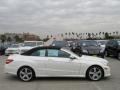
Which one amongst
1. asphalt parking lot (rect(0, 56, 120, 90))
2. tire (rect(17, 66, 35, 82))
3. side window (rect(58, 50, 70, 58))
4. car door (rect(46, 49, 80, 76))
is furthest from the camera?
side window (rect(58, 50, 70, 58))

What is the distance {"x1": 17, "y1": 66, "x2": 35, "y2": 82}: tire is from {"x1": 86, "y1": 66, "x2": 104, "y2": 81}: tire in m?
2.23

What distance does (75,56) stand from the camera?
1063 centimetres

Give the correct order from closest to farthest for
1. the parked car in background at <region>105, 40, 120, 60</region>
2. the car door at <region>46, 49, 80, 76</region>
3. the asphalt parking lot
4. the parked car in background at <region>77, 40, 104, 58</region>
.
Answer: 1. the asphalt parking lot
2. the car door at <region>46, 49, 80, 76</region>
3. the parked car in background at <region>77, 40, 104, 58</region>
4. the parked car in background at <region>105, 40, 120, 60</region>

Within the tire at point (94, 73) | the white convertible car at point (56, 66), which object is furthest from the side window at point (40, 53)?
the tire at point (94, 73)

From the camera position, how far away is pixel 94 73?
10.6m

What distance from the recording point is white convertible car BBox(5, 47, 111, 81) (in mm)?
10453

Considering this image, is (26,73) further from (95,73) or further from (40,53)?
(95,73)

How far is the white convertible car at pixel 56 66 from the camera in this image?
10453 mm

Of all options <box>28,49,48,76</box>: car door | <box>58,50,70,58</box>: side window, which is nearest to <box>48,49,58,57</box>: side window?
<box>58,50,70,58</box>: side window

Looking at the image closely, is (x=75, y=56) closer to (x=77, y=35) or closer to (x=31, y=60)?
(x=31, y=60)

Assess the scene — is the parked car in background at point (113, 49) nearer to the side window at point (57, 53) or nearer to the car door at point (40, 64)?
the side window at point (57, 53)

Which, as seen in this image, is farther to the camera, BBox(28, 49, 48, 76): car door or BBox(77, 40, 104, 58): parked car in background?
BBox(77, 40, 104, 58): parked car in background

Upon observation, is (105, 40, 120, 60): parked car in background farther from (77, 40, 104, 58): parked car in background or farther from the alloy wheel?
the alloy wheel

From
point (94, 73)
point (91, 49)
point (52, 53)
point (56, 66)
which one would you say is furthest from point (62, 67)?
Result: point (91, 49)
